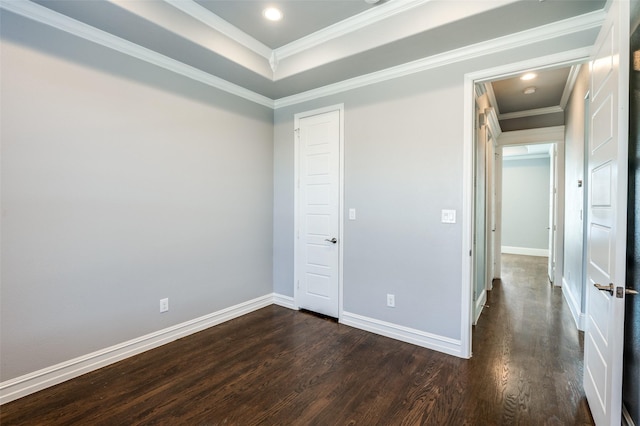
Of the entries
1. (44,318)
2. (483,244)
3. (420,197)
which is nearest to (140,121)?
(44,318)

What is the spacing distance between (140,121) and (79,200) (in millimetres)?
821

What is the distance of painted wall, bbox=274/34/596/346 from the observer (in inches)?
102

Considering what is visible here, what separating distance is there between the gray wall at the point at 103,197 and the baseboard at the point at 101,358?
59 millimetres

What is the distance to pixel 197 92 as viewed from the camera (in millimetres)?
2996

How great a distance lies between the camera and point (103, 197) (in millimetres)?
2361

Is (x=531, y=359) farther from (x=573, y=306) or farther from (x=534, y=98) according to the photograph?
(x=534, y=98)

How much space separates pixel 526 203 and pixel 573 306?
531 cm

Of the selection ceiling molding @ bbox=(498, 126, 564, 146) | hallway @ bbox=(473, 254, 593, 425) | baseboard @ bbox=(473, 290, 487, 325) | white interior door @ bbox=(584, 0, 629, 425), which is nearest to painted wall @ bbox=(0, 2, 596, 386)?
hallway @ bbox=(473, 254, 593, 425)

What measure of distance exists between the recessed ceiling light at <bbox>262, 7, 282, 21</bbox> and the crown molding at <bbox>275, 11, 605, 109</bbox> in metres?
0.96

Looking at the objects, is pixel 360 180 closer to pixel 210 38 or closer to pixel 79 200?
pixel 210 38

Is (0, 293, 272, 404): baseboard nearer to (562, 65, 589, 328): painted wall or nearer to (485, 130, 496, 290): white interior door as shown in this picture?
(485, 130, 496, 290): white interior door

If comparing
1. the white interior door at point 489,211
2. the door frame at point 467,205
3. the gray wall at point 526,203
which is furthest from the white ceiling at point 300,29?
the gray wall at point 526,203

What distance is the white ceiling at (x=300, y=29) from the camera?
2.04 m

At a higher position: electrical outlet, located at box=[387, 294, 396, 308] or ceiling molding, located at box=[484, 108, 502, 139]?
ceiling molding, located at box=[484, 108, 502, 139]
